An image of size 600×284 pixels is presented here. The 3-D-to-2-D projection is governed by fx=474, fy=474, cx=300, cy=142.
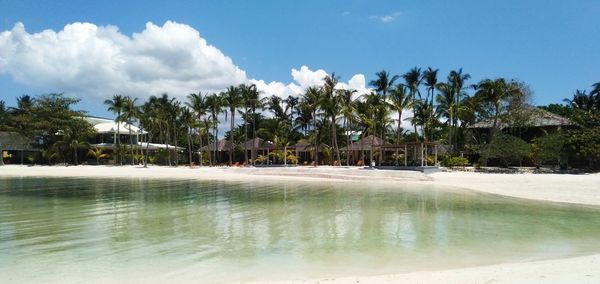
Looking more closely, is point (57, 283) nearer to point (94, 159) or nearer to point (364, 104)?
point (364, 104)

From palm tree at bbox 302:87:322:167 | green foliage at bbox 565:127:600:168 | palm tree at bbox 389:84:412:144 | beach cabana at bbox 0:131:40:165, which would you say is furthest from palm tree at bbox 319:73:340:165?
beach cabana at bbox 0:131:40:165

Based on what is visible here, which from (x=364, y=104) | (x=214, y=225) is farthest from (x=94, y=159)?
(x=214, y=225)

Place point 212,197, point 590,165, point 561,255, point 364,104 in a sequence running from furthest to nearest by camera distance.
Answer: point 364,104
point 590,165
point 212,197
point 561,255

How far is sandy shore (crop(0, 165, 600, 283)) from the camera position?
696cm

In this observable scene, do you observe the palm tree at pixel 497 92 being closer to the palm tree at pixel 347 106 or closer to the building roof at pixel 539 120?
the building roof at pixel 539 120

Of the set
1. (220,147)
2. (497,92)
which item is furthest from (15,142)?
(497,92)

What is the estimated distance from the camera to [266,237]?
1162 centimetres

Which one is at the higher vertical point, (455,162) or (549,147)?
(549,147)

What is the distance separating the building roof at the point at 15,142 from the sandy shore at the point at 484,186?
11352 millimetres

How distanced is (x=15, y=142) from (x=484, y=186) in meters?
56.2

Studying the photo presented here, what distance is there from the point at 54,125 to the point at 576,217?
185 ft

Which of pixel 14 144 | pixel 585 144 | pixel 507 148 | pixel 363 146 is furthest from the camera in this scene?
pixel 14 144

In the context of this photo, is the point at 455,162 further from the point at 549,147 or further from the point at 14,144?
the point at 14,144

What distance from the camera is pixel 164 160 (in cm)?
5878
